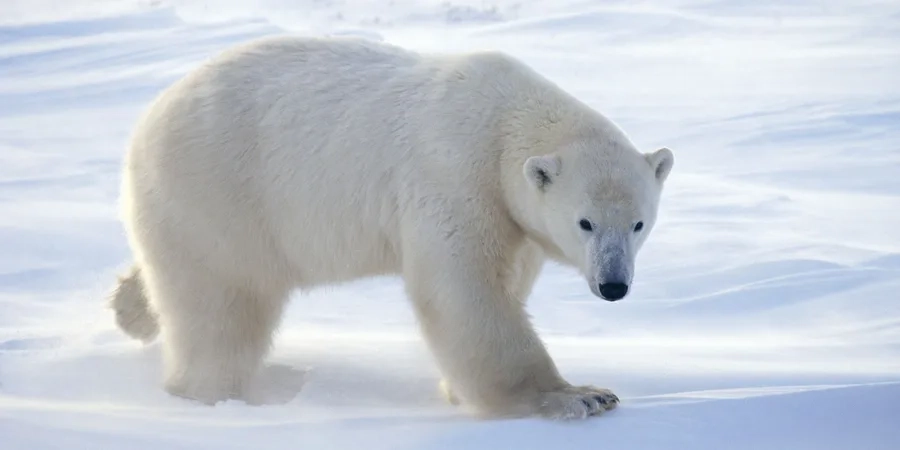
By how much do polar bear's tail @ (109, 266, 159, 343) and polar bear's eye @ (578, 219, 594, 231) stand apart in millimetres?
2415

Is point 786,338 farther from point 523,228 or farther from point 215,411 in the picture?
point 215,411

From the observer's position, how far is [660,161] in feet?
14.5

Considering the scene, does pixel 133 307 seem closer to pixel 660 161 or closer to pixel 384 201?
pixel 384 201

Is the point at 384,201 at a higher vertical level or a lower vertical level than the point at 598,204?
lower

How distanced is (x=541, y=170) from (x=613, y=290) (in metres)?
0.51

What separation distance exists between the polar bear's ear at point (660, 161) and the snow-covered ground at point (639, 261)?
0.83 meters

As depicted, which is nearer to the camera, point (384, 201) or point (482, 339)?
point (482, 339)

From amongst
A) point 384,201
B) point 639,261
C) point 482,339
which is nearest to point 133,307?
point 384,201

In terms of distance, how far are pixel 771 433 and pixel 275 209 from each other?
2.24 metres

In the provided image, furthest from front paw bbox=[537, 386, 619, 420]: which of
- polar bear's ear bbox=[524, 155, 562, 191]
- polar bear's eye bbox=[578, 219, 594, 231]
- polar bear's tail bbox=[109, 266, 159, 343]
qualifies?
polar bear's tail bbox=[109, 266, 159, 343]

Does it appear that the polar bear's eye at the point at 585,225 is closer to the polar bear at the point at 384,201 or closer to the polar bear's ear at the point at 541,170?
the polar bear at the point at 384,201

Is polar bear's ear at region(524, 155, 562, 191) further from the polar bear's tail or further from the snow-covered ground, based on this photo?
the polar bear's tail

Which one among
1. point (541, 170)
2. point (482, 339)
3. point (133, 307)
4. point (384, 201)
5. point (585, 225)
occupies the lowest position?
point (133, 307)

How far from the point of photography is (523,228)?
456 centimetres
